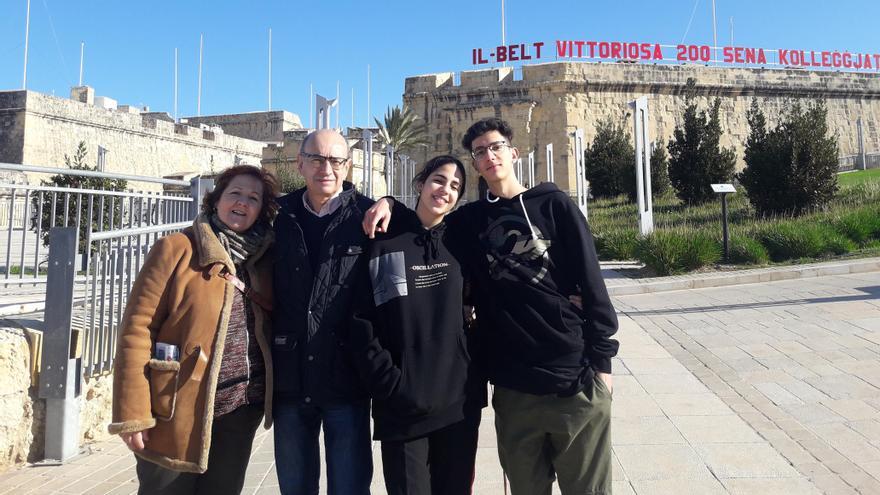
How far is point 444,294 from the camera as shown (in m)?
1.96

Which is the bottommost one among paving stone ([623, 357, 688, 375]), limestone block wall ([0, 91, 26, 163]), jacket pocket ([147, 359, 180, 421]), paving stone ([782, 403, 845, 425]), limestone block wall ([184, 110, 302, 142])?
paving stone ([782, 403, 845, 425])

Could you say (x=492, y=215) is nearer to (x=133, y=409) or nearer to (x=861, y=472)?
(x=133, y=409)

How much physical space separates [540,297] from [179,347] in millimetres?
1259

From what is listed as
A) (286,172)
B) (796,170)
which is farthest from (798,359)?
(286,172)

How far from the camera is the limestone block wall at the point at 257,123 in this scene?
38.2 metres

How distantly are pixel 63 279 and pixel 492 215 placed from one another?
9.14ft

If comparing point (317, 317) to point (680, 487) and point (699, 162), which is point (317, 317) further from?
point (699, 162)

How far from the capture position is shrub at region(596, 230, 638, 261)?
39.2ft

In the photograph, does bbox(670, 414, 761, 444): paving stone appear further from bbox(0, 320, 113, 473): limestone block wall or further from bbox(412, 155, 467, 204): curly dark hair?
bbox(0, 320, 113, 473): limestone block wall

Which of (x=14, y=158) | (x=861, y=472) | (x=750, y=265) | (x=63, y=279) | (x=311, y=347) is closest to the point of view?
(x=311, y=347)

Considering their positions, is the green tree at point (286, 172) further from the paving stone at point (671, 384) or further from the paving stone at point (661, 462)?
the paving stone at point (661, 462)

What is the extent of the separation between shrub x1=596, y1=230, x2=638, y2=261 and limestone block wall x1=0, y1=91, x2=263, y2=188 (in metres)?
20.2

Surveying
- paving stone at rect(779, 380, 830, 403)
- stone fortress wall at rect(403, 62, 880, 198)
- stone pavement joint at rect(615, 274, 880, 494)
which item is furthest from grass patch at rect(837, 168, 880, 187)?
paving stone at rect(779, 380, 830, 403)

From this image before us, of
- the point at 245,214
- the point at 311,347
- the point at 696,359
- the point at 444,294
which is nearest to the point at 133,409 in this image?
the point at 311,347
